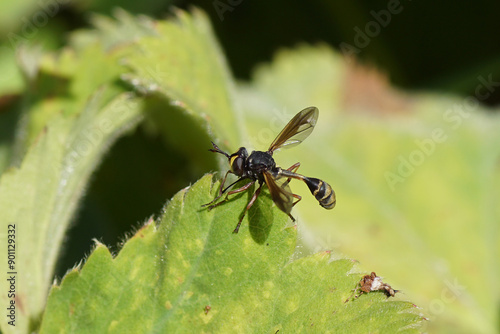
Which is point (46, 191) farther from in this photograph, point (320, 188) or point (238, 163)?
point (320, 188)

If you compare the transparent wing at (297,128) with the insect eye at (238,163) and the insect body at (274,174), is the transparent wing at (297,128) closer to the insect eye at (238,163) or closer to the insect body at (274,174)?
the insect body at (274,174)

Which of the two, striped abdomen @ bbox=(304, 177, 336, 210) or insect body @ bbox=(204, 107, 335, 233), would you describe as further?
striped abdomen @ bbox=(304, 177, 336, 210)

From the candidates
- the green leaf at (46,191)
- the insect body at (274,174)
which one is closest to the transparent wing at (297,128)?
the insect body at (274,174)

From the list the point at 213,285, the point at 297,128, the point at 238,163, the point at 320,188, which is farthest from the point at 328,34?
the point at 213,285

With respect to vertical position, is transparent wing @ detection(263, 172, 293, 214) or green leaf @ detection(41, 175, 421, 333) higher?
transparent wing @ detection(263, 172, 293, 214)

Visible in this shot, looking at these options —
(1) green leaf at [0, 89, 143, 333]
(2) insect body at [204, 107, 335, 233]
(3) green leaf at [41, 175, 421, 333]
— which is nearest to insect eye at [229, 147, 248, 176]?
(2) insect body at [204, 107, 335, 233]

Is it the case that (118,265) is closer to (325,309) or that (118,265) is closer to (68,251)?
(325,309)

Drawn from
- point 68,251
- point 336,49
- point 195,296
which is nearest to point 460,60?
point 336,49

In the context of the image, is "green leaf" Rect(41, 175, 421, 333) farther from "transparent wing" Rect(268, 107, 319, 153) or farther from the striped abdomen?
"transparent wing" Rect(268, 107, 319, 153)
